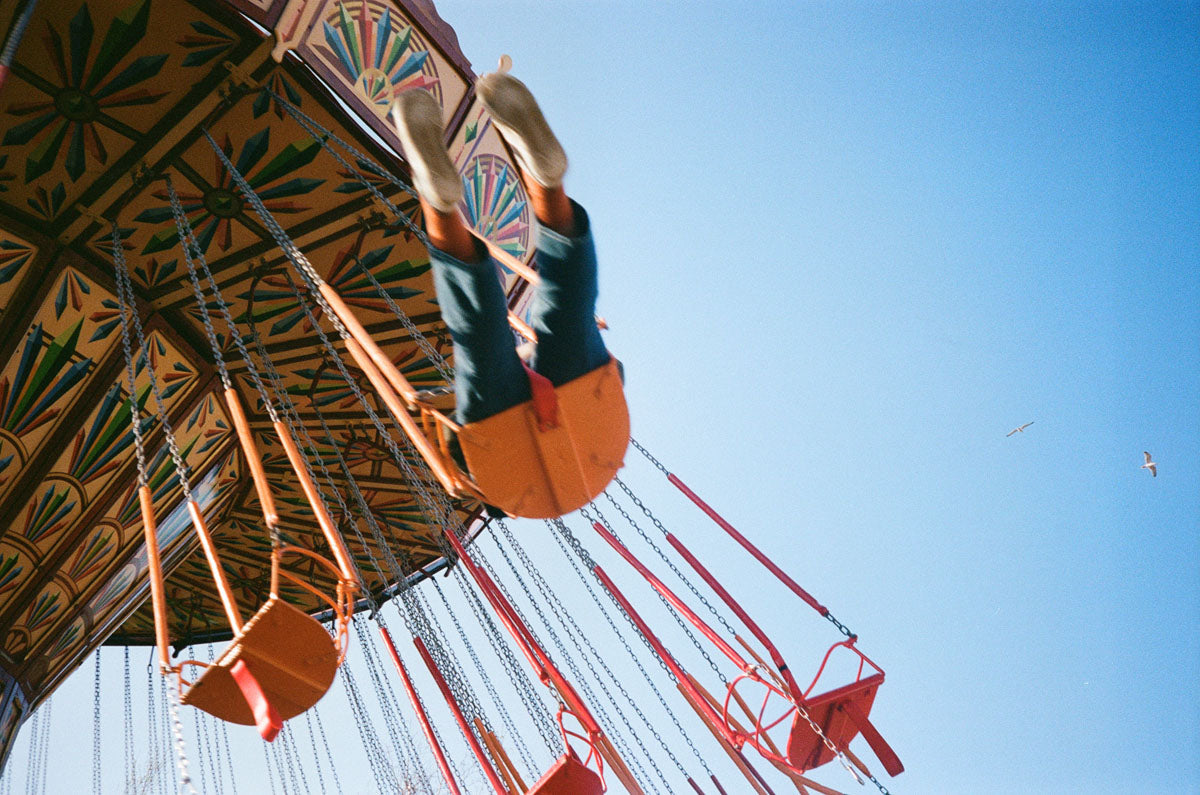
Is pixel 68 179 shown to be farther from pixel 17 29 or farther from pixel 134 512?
pixel 134 512

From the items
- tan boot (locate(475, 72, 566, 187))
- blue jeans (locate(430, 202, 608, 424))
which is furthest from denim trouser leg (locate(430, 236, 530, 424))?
tan boot (locate(475, 72, 566, 187))

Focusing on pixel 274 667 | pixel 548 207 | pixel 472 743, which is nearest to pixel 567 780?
pixel 472 743

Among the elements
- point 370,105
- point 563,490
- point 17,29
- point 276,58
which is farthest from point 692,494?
point 17,29

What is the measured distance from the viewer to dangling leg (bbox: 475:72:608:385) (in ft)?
7.31

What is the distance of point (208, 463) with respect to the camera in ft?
20.6

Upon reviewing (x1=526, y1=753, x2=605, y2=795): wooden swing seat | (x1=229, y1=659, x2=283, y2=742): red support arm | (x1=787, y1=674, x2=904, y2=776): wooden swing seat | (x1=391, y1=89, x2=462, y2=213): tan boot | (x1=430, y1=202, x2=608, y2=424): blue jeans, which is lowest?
(x1=526, y1=753, x2=605, y2=795): wooden swing seat

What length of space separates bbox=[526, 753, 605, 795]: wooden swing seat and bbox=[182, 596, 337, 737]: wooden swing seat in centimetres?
119

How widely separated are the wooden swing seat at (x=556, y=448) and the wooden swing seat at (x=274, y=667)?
0.79 m

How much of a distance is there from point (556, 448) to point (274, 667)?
1185mm

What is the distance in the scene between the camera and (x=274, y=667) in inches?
113

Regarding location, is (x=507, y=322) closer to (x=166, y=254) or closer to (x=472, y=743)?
(x=472, y=743)

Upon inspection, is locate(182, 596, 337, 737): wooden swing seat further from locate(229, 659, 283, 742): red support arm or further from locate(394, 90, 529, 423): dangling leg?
locate(394, 90, 529, 423): dangling leg

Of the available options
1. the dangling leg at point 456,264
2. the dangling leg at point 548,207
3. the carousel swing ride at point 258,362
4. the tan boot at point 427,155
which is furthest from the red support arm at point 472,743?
the tan boot at point 427,155

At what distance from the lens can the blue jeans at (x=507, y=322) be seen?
2.28 meters
